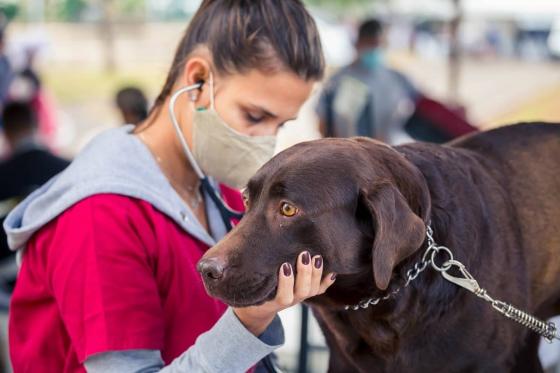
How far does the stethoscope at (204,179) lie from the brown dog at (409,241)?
397 millimetres

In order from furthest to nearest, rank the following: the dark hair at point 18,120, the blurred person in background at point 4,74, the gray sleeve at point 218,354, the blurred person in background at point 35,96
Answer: the blurred person in background at point 35,96 < the blurred person in background at point 4,74 < the dark hair at point 18,120 < the gray sleeve at point 218,354

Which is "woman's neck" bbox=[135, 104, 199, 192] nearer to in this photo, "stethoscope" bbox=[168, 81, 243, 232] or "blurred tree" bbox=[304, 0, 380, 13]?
"stethoscope" bbox=[168, 81, 243, 232]

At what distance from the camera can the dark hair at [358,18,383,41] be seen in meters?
5.73

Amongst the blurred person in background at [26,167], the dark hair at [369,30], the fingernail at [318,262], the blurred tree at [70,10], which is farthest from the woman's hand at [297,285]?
the blurred tree at [70,10]

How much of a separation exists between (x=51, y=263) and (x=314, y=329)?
1.83 meters

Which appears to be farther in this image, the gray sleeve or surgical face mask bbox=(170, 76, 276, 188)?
surgical face mask bbox=(170, 76, 276, 188)

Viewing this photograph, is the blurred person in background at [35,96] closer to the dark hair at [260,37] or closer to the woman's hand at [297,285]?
the dark hair at [260,37]

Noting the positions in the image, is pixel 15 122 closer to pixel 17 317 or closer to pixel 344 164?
pixel 17 317

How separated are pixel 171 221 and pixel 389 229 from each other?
2.03 ft

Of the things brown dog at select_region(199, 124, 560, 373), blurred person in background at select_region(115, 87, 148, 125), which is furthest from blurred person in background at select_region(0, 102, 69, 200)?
brown dog at select_region(199, 124, 560, 373)

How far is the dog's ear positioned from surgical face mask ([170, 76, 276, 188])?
19.1 inches

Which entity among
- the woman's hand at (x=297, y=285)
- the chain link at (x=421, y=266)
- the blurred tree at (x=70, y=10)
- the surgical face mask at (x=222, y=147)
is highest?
the surgical face mask at (x=222, y=147)

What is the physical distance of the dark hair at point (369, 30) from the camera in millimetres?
5734

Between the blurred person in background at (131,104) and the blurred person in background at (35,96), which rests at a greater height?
the blurred person in background at (131,104)
